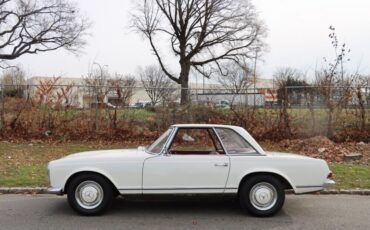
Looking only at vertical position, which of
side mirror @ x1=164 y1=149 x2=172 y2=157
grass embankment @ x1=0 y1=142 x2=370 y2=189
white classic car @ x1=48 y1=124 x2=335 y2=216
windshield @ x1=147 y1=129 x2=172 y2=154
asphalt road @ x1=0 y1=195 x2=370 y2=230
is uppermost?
windshield @ x1=147 y1=129 x2=172 y2=154

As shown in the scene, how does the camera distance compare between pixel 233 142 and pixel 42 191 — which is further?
pixel 42 191

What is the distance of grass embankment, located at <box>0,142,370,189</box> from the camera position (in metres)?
8.66

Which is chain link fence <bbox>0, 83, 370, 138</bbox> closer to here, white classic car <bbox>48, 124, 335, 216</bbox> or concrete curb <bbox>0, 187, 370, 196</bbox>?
concrete curb <bbox>0, 187, 370, 196</bbox>

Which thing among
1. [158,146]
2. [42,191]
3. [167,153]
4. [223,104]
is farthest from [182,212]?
[223,104]

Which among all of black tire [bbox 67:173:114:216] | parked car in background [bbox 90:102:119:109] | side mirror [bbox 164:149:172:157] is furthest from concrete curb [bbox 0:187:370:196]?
parked car in background [bbox 90:102:119:109]

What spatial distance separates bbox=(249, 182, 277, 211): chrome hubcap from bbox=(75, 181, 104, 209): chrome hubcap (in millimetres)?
2281

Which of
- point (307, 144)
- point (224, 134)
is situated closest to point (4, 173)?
point (224, 134)

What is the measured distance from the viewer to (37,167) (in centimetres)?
1028

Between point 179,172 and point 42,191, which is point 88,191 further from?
point 42,191

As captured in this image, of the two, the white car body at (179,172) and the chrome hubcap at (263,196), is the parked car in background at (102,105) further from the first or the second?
the chrome hubcap at (263,196)

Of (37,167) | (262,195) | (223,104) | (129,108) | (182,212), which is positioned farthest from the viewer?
(129,108)

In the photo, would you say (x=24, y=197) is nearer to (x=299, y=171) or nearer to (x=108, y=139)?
(x=299, y=171)

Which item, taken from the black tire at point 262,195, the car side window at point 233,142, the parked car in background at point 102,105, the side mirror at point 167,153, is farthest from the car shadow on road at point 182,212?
the parked car in background at point 102,105

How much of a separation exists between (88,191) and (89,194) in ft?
0.15
